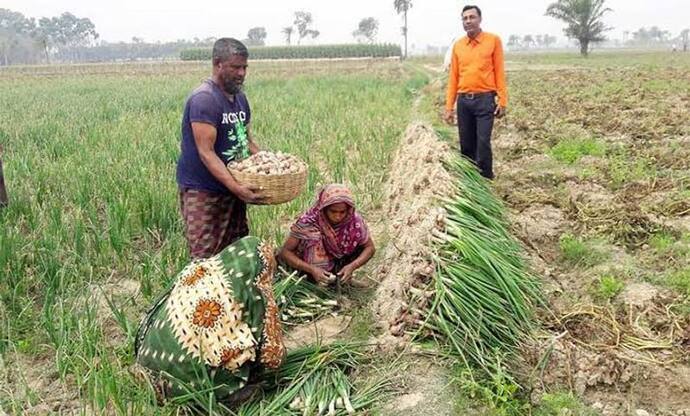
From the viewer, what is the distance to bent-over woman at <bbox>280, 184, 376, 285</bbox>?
3.33m

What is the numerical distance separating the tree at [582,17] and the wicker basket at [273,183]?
42593mm

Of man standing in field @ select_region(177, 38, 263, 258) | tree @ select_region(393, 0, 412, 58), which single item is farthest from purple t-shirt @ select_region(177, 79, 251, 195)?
tree @ select_region(393, 0, 412, 58)

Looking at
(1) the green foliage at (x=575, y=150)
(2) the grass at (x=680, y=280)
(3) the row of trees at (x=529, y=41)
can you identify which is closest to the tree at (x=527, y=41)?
(3) the row of trees at (x=529, y=41)

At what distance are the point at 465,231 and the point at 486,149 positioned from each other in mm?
2264

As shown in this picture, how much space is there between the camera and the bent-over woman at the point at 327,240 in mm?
3332

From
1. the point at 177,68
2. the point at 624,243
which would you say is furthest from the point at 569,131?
the point at 177,68

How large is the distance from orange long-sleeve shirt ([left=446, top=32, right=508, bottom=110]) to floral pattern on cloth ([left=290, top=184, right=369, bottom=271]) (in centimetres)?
241

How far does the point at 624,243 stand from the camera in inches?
164

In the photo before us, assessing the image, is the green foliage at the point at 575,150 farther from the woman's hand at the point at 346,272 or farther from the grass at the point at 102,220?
the woman's hand at the point at 346,272

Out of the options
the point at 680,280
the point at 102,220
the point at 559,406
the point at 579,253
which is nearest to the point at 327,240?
the point at 559,406

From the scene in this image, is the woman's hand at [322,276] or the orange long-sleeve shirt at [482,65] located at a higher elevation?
the orange long-sleeve shirt at [482,65]

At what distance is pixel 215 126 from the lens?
2992mm

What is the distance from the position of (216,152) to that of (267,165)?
1.04 feet

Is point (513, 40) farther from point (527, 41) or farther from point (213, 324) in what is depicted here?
point (213, 324)
